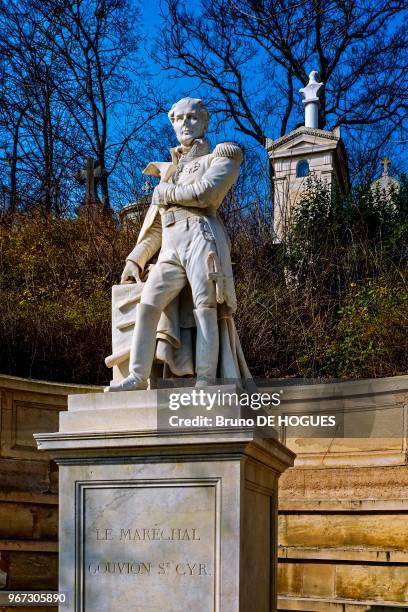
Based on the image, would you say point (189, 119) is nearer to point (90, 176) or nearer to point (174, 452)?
A: point (174, 452)

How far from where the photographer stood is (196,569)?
5375 millimetres

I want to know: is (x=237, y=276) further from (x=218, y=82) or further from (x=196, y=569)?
(x=218, y=82)

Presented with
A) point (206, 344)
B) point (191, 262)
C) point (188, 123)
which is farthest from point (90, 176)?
point (206, 344)

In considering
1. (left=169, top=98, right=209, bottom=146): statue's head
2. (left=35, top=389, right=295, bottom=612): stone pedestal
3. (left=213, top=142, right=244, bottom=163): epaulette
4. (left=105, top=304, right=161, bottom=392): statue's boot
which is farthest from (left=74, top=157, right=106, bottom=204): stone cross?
(left=35, top=389, right=295, bottom=612): stone pedestal

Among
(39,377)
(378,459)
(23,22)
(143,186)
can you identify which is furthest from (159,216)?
(23,22)

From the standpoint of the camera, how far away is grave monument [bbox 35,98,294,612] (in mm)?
5391

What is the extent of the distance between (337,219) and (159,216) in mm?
7221

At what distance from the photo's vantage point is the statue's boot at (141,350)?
5855mm

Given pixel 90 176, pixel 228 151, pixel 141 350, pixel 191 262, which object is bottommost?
pixel 141 350

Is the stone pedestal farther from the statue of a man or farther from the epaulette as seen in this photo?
the epaulette

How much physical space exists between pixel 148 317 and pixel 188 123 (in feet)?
5.02

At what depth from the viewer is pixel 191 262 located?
604 cm

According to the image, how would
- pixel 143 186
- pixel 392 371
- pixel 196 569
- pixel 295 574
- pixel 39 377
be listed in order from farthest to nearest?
1. pixel 143 186
2. pixel 39 377
3. pixel 392 371
4. pixel 295 574
5. pixel 196 569

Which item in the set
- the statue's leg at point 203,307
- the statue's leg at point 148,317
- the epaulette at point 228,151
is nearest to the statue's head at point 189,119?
the epaulette at point 228,151
